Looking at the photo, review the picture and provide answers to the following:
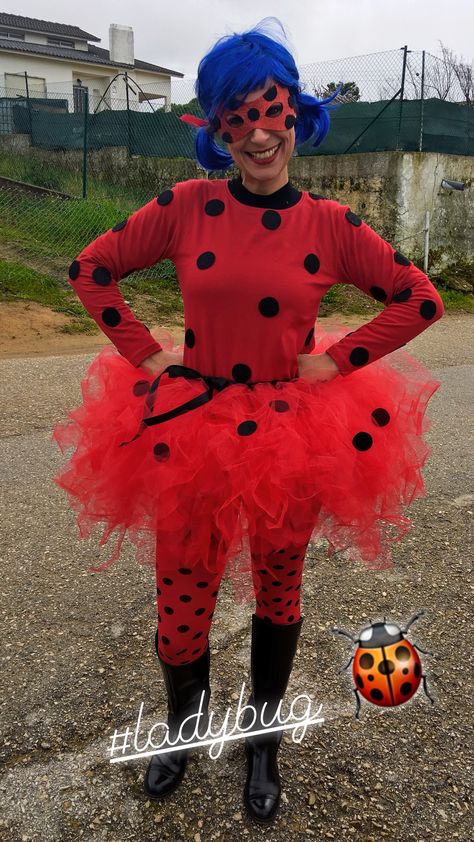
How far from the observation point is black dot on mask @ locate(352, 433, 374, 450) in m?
1.72

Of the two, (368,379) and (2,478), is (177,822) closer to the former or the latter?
(368,379)

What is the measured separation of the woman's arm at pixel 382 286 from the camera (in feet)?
5.75

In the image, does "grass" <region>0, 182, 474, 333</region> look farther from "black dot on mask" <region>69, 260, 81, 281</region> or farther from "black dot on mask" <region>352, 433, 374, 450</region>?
"black dot on mask" <region>352, 433, 374, 450</region>

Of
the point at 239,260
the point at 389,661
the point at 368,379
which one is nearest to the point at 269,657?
the point at 389,661

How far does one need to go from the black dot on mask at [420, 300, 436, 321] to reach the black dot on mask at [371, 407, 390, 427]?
0.28 metres

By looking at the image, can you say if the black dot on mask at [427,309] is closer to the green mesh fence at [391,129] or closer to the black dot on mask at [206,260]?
the black dot on mask at [206,260]

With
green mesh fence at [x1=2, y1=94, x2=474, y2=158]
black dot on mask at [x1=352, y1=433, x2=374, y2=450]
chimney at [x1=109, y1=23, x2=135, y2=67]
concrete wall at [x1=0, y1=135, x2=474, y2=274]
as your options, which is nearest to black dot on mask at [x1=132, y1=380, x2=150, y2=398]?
black dot on mask at [x1=352, y1=433, x2=374, y2=450]

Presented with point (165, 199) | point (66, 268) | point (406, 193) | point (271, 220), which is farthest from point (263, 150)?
point (406, 193)

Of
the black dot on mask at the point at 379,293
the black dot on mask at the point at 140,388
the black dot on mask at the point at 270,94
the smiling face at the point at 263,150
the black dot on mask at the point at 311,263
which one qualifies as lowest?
the black dot on mask at the point at 140,388

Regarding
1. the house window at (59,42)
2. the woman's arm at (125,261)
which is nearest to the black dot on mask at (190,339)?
the woman's arm at (125,261)

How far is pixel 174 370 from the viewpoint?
182 cm

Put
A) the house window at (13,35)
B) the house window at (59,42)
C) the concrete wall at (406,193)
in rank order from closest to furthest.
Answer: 1. the concrete wall at (406,193)
2. the house window at (13,35)
3. the house window at (59,42)

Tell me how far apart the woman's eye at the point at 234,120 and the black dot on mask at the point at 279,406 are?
0.73 metres

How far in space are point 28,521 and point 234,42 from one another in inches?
111
